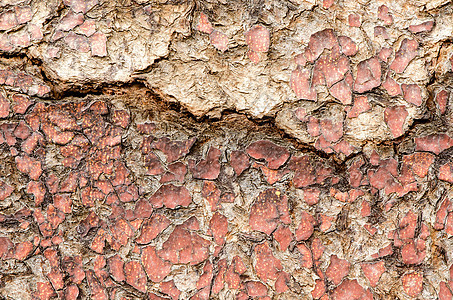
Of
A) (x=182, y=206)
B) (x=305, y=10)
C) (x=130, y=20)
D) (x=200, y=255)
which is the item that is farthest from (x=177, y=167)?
(x=305, y=10)

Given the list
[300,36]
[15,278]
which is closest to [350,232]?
[300,36]

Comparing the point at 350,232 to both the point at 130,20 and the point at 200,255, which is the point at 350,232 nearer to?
the point at 200,255

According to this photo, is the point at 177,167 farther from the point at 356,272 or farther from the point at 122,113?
the point at 356,272

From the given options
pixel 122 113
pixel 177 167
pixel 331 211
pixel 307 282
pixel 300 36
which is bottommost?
pixel 307 282

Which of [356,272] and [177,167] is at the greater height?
[177,167]

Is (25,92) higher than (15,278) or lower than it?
higher

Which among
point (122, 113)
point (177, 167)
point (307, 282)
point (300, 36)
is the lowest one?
point (307, 282)
